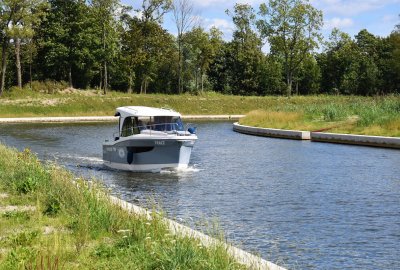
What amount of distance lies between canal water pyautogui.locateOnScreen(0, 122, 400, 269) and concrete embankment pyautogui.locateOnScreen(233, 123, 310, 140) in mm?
4331

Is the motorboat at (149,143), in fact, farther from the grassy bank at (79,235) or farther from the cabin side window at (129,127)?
the grassy bank at (79,235)

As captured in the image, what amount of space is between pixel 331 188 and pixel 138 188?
6857 mm

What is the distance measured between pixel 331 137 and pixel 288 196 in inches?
795

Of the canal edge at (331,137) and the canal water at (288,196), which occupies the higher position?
the canal edge at (331,137)

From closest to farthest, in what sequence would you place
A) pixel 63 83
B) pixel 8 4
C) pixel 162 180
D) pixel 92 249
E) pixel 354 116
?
pixel 92 249
pixel 162 180
pixel 354 116
pixel 8 4
pixel 63 83

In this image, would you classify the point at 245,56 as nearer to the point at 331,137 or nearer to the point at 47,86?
the point at 47,86

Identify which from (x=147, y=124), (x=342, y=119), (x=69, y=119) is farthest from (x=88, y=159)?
(x=69, y=119)

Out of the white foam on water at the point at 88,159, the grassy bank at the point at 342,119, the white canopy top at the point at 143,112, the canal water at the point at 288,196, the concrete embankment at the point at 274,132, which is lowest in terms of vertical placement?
the white foam on water at the point at 88,159

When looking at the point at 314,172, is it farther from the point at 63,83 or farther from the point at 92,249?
the point at 63,83

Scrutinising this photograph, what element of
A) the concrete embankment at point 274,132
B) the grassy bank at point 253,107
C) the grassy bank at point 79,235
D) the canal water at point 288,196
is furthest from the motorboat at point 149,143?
the grassy bank at point 253,107

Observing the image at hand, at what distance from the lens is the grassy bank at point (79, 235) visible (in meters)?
8.03

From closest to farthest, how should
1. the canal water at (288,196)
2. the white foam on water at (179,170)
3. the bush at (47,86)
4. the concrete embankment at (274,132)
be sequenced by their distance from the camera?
the canal water at (288,196)
the white foam on water at (179,170)
the concrete embankment at (274,132)
the bush at (47,86)

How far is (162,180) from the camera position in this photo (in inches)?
866

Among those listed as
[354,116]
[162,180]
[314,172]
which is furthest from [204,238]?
[354,116]
